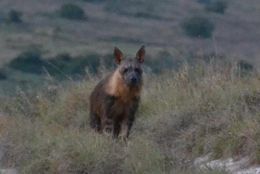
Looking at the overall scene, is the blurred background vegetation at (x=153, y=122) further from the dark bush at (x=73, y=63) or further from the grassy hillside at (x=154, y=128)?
the dark bush at (x=73, y=63)

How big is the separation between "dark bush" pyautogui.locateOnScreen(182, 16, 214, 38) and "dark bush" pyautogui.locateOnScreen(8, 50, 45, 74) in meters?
6.92

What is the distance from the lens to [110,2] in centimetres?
5484

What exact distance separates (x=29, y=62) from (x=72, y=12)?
44.2 ft

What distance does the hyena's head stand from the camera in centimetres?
1476

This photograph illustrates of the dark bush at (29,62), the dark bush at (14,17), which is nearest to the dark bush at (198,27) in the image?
the dark bush at (14,17)

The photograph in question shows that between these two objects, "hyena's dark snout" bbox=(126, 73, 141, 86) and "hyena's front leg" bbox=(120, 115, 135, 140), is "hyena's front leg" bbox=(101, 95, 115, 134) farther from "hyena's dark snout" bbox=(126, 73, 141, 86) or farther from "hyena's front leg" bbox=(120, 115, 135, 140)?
"hyena's dark snout" bbox=(126, 73, 141, 86)

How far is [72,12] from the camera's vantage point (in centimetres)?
4953

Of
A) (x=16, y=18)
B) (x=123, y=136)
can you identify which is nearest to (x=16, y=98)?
(x=123, y=136)

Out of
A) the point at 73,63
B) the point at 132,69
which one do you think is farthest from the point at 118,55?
the point at 73,63

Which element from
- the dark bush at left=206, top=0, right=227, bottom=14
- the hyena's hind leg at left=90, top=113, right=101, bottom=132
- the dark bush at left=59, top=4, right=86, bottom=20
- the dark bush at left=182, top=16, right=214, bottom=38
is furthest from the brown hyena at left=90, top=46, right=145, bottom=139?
the dark bush at left=206, top=0, right=227, bottom=14

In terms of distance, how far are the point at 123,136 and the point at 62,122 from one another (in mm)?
2787

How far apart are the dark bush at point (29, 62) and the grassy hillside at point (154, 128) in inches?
615

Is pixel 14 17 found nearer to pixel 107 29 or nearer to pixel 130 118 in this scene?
pixel 107 29

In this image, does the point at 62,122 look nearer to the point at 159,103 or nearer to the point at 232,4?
the point at 159,103
